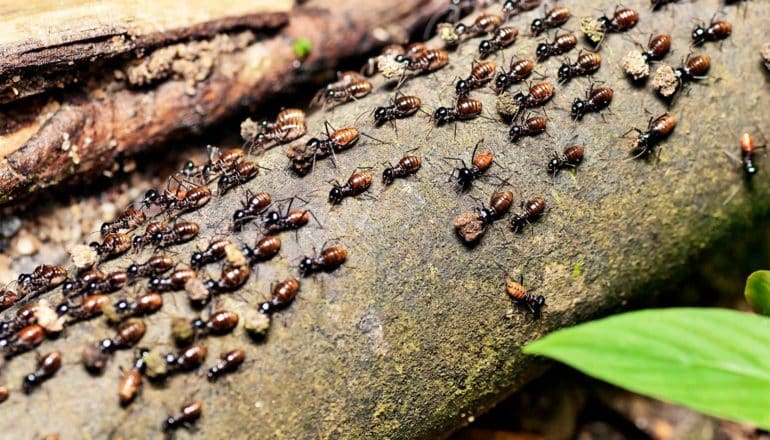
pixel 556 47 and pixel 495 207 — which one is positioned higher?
pixel 556 47

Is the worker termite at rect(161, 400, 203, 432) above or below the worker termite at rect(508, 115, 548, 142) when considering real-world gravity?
below

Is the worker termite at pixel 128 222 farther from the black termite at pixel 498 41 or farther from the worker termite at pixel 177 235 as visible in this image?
the black termite at pixel 498 41

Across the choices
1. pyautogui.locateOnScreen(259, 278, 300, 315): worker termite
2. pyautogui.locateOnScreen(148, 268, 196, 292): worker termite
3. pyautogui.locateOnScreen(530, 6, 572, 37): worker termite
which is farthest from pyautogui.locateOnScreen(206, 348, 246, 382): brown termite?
pyautogui.locateOnScreen(530, 6, 572, 37): worker termite

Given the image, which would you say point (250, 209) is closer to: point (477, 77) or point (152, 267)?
point (152, 267)

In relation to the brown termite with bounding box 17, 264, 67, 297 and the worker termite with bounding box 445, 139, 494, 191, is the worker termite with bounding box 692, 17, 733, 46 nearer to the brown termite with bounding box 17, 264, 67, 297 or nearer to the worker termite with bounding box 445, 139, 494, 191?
the worker termite with bounding box 445, 139, 494, 191

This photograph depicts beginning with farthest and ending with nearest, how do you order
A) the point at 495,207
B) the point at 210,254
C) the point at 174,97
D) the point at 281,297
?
the point at 174,97 → the point at 495,207 → the point at 210,254 → the point at 281,297

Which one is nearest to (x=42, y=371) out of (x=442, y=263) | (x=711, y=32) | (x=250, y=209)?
(x=250, y=209)
